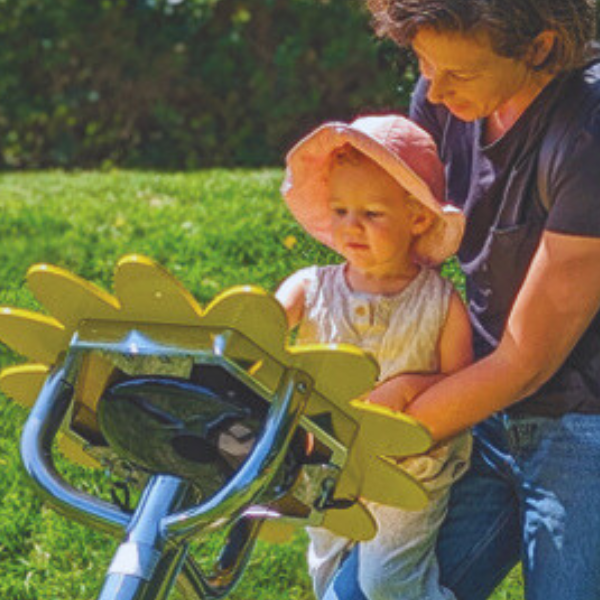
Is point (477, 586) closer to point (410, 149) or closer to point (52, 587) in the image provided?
point (410, 149)

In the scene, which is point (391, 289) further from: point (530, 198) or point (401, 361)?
point (530, 198)

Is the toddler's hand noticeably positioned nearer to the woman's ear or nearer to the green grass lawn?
the woman's ear

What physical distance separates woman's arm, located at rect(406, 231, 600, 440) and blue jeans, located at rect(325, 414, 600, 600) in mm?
155

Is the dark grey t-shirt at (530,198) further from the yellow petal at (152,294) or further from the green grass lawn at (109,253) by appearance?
the green grass lawn at (109,253)

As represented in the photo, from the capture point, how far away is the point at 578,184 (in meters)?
2.12

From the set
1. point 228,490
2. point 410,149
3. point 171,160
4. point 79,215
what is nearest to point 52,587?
point 410,149

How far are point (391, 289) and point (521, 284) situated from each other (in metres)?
0.22

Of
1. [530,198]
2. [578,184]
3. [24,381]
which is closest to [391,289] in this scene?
[530,198]

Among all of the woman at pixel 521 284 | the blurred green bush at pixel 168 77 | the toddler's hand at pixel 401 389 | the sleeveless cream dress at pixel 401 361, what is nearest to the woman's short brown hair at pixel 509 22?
the woman at pixel 521 284

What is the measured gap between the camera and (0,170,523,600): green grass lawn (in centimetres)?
343

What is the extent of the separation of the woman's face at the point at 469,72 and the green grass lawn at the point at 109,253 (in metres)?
1.43

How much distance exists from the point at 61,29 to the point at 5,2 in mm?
404

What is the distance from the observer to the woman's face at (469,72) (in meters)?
2.14

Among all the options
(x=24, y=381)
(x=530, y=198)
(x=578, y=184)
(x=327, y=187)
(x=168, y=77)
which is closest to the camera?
(x=24, y=381)
